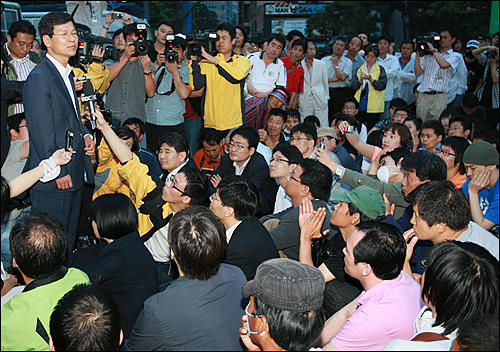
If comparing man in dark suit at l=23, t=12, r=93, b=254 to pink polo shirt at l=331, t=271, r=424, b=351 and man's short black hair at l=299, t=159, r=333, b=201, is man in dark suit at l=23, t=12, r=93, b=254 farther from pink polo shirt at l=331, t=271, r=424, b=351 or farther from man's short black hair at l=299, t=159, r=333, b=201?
pink polo shirt at l=331, t=271, r=424, b=351

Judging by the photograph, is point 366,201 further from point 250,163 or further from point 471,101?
point 471,101

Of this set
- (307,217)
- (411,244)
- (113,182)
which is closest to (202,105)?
(113,182)

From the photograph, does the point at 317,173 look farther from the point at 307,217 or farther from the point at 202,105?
the point at 202,105

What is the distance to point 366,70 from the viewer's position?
313 inches

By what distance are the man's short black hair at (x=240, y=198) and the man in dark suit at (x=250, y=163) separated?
57.5 inches

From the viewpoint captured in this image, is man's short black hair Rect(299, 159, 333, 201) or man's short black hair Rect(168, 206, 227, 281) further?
man's short black hair Rect(299, 159, 333, 201)

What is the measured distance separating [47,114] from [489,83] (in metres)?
6.77

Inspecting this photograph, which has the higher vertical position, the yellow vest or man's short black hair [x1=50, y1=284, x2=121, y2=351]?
the yellow vest

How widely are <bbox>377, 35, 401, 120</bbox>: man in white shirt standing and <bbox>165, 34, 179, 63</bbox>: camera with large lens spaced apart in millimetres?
3870

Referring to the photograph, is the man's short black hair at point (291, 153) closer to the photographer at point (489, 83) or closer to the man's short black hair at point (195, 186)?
the man's short black hair at point (195, 186)

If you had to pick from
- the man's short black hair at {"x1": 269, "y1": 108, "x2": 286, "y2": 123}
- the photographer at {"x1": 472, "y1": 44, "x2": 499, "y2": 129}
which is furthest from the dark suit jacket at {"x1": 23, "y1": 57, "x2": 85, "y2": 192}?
the photographer at {"x1": 472, "y1": 44, "x2": 499, "y2": 129}

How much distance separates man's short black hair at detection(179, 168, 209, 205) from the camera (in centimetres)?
381

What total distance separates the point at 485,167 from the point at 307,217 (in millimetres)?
1472

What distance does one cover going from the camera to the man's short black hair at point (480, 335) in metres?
1.54
